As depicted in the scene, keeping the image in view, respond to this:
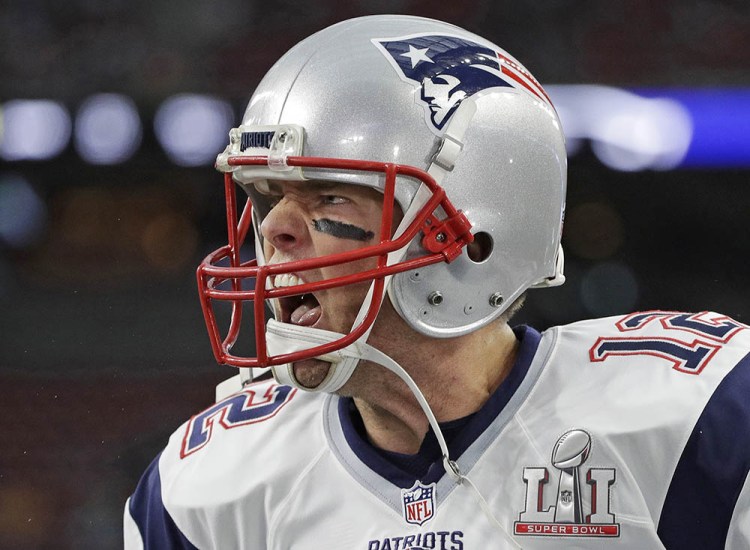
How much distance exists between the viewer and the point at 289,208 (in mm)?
1083

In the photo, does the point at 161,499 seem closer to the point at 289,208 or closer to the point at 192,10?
the point at 289,208

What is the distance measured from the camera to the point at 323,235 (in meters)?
1.06

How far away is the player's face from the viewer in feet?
3.46

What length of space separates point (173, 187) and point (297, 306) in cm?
142

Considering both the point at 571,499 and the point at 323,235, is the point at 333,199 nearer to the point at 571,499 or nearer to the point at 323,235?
Answer: the point at 323,235

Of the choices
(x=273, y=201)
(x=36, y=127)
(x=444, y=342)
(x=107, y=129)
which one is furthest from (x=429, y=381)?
(x=36, y=127)

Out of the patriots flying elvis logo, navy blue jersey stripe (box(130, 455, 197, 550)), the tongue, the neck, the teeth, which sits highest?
the patriots flying elvis logo

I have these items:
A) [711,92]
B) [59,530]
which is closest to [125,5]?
[59,530]

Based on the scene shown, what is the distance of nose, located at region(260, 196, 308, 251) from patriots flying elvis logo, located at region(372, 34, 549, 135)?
17cm

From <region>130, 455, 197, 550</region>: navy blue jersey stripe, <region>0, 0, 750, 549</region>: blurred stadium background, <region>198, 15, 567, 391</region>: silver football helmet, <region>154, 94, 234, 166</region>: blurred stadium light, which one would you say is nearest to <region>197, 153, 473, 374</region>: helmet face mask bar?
<region>198, 15, 567, 391</region>: silver football helmet

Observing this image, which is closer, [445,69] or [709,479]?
[709,479]

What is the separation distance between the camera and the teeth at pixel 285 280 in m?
1.08

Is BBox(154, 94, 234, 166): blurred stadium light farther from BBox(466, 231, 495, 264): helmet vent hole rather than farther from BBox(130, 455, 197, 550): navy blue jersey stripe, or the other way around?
BBox(466, 231, 495, 264): helmet vent hole

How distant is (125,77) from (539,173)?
169 centimetres
